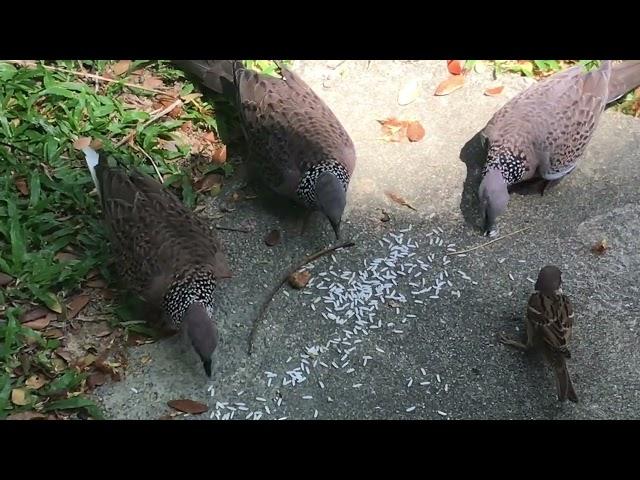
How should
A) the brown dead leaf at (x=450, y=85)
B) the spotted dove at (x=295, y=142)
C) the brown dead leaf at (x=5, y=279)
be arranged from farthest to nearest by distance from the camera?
1. the brown dead leaf at (x=450, y=85)
2. the spotted dove at (x=295, y=142)
3. the brown dead leaf at (x=5, y=279)

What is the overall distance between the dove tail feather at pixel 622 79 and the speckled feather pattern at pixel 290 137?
2.18 metres

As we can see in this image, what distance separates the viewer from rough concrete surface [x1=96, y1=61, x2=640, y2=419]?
4.42 metres

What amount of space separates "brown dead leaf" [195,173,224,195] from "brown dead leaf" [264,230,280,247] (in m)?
0.57

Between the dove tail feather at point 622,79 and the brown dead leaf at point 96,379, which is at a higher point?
the dove tail feather at point 622,79

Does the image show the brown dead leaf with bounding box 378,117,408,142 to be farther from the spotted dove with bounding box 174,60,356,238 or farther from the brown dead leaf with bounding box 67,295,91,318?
the brown dead leaf with bounding box 67,295,91,318

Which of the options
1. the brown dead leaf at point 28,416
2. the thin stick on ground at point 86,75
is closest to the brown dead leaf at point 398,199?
the thin stick on ground at point 86,75

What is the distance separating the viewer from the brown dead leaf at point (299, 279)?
495 centimetres

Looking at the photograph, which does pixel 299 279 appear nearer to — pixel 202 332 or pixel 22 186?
pixel 202 332

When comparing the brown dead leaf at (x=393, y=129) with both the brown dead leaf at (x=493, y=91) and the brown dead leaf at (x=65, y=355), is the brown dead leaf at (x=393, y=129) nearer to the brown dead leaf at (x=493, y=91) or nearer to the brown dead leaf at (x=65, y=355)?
the brown dead leaf at (x=493, y=91)

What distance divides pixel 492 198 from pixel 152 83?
2927mm

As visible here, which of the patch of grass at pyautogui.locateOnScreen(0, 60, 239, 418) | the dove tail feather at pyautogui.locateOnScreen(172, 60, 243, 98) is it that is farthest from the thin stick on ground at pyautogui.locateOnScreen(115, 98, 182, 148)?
the dove tail feather at pyautogui.locateOnScreen(172, 60, 243, 98)

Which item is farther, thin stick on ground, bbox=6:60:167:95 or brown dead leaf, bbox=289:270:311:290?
thin stick on ground, bbox=6:60:167:95

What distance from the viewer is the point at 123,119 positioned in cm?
573

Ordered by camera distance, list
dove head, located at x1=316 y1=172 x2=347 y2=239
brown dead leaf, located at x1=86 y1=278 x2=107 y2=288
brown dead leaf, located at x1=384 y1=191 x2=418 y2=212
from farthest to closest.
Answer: brown dead leaf, located at x1=384 y1=191 x2=418 y2=212 → dove head, located at x1=316 y1=172 x2=347 y2=239 → brown dead leaf, located at x1=86 y1=278 x2=107 y2=288
